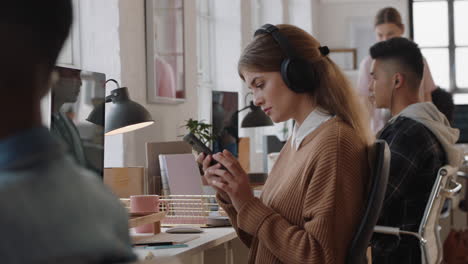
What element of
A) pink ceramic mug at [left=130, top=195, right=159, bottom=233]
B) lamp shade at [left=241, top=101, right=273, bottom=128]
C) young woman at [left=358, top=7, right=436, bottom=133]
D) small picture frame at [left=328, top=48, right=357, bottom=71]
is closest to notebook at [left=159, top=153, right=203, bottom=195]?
pink ceramic mug at [left=130, top=195, right=159, bottom=233]

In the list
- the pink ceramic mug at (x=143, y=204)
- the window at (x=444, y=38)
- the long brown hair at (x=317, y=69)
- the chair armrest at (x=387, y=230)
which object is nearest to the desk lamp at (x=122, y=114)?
the pink ceramic mug at (x=143, y=204)

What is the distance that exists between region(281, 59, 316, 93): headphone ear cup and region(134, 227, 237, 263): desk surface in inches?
18.6

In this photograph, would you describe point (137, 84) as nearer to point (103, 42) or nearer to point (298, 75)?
point (103, 42)

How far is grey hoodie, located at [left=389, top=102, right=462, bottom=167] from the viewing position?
2.65 metres

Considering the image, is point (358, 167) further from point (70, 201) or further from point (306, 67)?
point (70, 201)

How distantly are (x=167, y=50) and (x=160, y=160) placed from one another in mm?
1019

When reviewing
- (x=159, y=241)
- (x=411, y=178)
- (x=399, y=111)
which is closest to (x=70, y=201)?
(x=159, y=241)

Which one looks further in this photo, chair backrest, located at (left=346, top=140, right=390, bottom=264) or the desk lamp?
the desk lamp

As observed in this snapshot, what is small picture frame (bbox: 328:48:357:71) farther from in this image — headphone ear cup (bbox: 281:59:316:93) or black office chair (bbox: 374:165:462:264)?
headphone ear cup (bbox: 281:59:316:93)

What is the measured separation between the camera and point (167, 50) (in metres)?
3.65

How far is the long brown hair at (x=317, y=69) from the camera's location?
1.92m

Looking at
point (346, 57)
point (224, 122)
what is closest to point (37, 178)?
point (224, 122)

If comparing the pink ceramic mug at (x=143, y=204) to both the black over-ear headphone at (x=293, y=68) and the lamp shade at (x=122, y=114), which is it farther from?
the black over-ear headphone at (x=293, y=68)

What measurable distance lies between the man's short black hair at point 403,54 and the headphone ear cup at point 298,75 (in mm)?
1183
